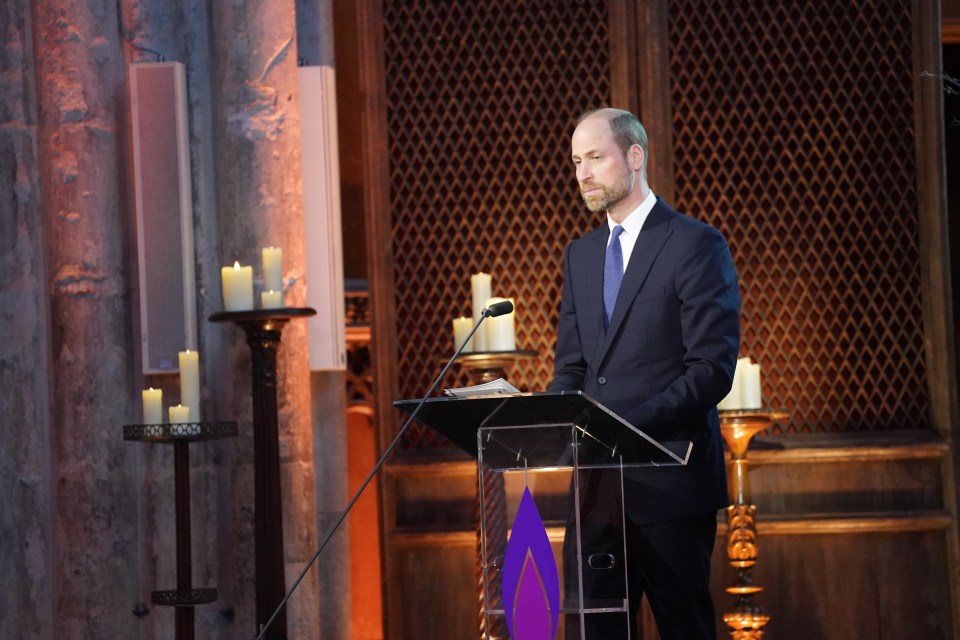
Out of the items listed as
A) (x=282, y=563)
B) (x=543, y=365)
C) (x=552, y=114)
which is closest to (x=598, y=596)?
(x=282, y=563)

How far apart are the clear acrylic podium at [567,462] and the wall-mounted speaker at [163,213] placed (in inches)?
68.8

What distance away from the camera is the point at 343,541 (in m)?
4.40

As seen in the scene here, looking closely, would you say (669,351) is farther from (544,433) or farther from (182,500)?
(182,500)

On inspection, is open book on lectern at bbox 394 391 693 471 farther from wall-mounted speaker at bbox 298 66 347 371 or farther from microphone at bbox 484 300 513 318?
wall-mounted speaker at bbox 298 66 347 371

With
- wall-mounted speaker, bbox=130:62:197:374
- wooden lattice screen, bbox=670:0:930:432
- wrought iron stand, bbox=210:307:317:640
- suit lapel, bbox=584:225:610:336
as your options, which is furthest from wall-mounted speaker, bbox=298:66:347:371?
suit lapel, bbox=584:225:610:336

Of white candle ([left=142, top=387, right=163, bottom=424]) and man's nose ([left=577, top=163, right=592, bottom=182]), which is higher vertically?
man's nose ([left=577, top=163, right=592, bottom=182])

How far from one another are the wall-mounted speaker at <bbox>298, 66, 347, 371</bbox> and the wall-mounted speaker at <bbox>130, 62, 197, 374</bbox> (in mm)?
403

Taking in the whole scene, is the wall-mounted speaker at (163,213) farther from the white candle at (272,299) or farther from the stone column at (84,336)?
the white candle at (272,299)

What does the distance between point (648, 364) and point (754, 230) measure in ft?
6.48

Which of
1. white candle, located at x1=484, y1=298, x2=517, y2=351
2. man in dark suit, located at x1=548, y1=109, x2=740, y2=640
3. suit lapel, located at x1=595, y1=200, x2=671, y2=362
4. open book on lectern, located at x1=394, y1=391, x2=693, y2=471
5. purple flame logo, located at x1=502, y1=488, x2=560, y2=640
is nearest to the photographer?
open book on lectern, located at x1=394, y1=391, x2=693, y2=471

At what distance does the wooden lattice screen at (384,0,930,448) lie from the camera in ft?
14.8

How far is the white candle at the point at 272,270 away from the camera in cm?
379

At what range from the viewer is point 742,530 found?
13.1 ft

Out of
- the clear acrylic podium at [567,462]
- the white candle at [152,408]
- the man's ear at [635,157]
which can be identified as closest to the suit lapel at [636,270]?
the man's ear at [635,157]
